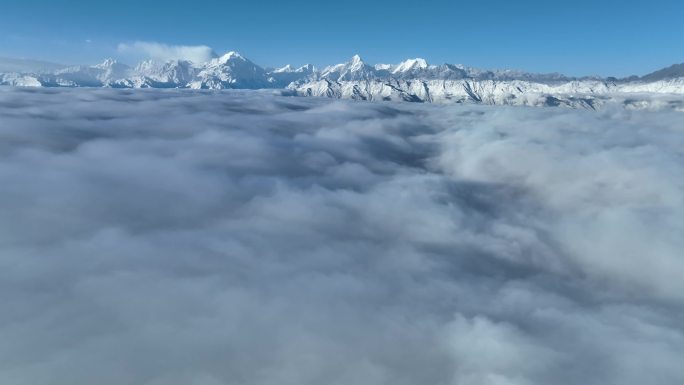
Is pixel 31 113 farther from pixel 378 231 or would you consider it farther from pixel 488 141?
pixel 488 141

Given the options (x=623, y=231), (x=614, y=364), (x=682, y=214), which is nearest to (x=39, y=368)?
(x=614, y=364)

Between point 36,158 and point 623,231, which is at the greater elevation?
point 36,158

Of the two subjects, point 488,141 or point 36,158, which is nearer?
point 36,158

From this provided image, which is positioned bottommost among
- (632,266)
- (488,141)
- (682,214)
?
(632,266)

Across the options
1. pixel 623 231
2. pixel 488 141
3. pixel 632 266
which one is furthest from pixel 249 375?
pixel 488 141

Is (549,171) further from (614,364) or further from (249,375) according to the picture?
(249,375)

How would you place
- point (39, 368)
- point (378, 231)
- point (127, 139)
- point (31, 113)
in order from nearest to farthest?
point (39, 368)
point (378, 231)
point (127, 139)
point (31, 113)

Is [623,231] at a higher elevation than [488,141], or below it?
below

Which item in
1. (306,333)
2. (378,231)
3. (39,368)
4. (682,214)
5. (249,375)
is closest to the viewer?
(39,368)

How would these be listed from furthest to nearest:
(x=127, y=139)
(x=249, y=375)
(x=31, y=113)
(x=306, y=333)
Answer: (x=31, y=113) → (x=127, y=139) → (x=306, y=333) → (x=249, y=375)
